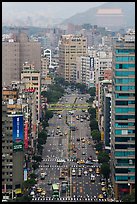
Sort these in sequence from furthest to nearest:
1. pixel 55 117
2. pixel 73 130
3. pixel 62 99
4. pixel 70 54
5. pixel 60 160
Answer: pixel 70 54 → pixel 62 99 → pixel 55 117 → pixel 73 130 → pixel 60 160

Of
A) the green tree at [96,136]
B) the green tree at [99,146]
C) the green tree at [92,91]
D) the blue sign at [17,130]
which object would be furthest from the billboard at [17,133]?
the green tree at [92,91]

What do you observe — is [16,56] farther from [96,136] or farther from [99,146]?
[99,146]

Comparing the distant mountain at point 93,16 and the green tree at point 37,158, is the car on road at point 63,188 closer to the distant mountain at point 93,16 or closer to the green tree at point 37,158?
the green tree at point 37,158

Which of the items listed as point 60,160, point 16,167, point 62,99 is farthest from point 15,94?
point 62,99

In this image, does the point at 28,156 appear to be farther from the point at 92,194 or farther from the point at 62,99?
the point at 62,99

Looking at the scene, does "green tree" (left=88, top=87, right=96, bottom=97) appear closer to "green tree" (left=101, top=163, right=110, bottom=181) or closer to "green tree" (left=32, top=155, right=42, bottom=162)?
Result: "green tree" (left=32, top=155, right=42, bottom=162)

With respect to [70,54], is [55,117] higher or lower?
lower

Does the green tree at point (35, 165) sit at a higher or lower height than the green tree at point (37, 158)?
lower
